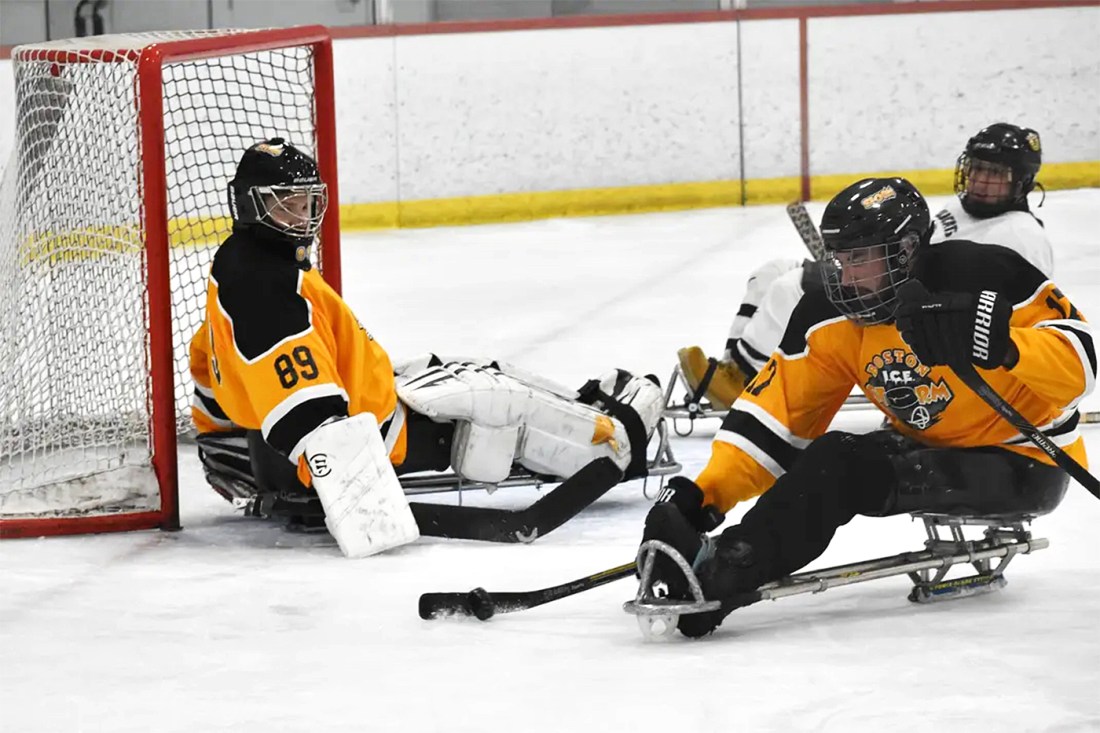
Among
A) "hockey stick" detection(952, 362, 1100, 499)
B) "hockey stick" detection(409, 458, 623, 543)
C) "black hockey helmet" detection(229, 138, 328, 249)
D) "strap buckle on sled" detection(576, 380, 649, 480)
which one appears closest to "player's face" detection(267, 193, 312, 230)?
"black hockey helmet" detection(229, 138, 328, 249)

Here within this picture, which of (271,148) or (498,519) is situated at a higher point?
(271,148)

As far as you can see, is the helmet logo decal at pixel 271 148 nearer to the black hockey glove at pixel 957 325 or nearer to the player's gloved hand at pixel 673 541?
the player's gloved hand at pixel 673 541

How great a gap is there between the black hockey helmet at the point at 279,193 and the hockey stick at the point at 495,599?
3.19 feet

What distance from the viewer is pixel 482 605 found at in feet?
10.8

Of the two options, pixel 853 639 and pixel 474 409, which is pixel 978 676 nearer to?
pixel 853 639

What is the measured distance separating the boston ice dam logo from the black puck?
737 millimetres

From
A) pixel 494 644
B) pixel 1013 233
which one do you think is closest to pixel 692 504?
pixel 494 644

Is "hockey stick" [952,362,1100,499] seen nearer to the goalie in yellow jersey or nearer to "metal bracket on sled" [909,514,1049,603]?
"metal bracket on sled" [909,514,1049,603]

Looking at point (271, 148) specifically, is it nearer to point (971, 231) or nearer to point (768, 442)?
point (768, 442)

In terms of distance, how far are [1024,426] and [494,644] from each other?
0.92m

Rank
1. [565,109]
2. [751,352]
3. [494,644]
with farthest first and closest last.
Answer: [565,109], [751,352], [494,644]

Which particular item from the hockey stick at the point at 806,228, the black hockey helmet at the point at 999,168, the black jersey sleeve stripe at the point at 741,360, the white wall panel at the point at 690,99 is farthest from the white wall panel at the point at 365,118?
the black hockey helmet at the point at 999,168

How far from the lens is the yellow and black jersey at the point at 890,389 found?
3.16m

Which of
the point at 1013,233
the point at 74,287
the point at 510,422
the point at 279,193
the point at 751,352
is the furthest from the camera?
the point at 751,352
